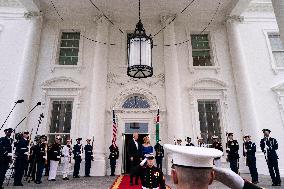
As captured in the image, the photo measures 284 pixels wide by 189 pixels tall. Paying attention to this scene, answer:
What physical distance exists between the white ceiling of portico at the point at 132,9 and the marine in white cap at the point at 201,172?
13.3 m

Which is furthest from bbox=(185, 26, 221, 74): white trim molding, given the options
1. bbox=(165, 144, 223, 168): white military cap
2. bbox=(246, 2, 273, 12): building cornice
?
bbox=(165, 144, 223, 168): white military cap

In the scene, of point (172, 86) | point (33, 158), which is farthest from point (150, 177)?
point (172, 86)

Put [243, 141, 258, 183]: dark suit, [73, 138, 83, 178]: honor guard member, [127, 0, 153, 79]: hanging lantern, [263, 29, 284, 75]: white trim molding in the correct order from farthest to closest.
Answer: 1. [263, 29, 284, 75]: white trim molding
2. [73, 138, 83, 178]: honor guard member
3. [243, 141, 258, 183]: dark suit
4. [127, 0, 153, 79]: hanging lantern

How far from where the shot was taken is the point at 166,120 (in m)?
12.9

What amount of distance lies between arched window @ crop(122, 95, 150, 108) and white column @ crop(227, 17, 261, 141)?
4435 mm

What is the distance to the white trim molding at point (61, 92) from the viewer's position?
12.8 m

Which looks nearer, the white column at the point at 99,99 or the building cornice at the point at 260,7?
the white column at the point at 99,99

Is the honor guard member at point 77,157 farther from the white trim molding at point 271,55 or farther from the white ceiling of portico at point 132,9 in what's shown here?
the white trim molding at point 271,55

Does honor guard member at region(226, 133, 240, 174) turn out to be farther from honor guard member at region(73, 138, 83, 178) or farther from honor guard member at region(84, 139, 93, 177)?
honor guard member at region(73, 138, 83, 178)

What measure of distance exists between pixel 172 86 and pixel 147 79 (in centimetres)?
144

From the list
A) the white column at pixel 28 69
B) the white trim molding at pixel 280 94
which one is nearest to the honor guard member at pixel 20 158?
the white column at pixel 28 69

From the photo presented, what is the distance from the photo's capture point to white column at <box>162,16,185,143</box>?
40.2ft

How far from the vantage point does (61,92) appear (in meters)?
13.2

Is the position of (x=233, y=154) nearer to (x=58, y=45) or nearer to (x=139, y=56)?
(x=139, y=56)
